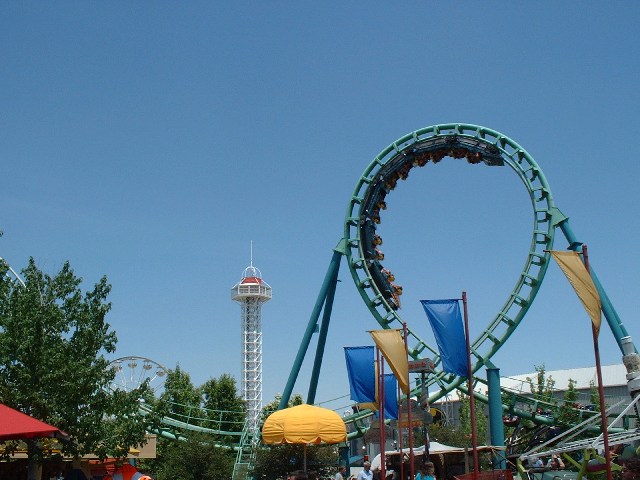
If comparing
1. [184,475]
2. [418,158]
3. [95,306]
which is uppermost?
[418,158]

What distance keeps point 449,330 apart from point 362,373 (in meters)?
4.40

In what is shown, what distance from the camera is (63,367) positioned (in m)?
18.9

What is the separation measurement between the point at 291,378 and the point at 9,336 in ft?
42.0

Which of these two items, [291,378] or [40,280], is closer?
[40,280]

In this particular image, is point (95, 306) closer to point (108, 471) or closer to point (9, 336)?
point (9, 336)

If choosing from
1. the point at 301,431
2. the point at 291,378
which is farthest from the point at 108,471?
the point at 301,431

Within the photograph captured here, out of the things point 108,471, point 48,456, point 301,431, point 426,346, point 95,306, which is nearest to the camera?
point 301,431

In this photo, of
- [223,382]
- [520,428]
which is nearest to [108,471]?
[520,428]

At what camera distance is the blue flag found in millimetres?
16703

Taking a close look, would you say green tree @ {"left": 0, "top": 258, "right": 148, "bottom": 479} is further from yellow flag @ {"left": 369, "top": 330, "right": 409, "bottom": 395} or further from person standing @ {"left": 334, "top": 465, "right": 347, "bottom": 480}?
yellow flag @ {"left": 369, "top": 330, "right": 409, "bottom": 395}

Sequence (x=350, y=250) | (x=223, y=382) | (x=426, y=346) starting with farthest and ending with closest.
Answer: (x=223, y=382), (x=350, y=250), (x=426, y=346)

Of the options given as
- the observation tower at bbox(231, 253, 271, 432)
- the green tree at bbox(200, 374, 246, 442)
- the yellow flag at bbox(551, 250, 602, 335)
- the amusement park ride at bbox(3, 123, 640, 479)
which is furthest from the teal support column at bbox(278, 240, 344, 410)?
the observation tower at bbox(231, 253, 271, 432)

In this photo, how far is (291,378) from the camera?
97.0 ft

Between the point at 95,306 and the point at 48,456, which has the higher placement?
the point at 95,306
